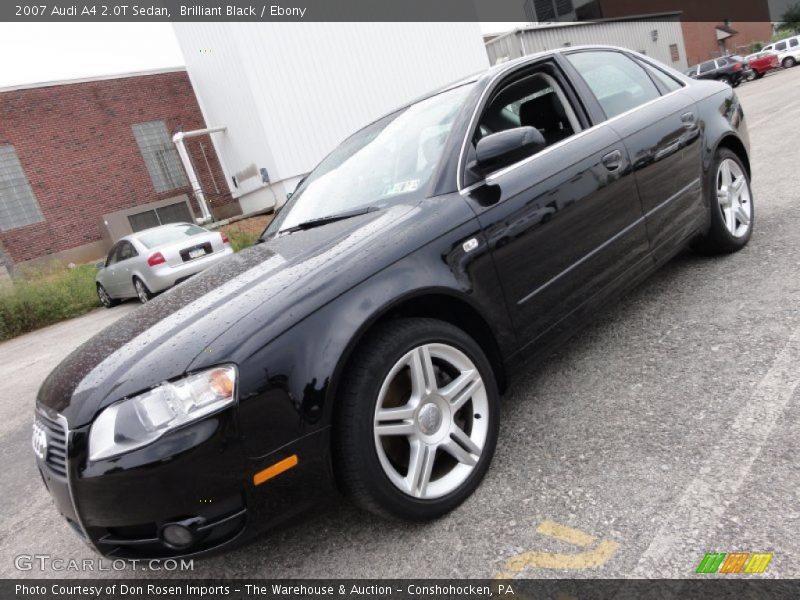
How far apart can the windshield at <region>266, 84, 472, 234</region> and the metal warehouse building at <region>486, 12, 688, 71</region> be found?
20.8m

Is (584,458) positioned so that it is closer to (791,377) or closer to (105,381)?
(791,377)

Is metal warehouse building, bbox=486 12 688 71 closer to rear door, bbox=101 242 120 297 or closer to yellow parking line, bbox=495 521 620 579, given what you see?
rear door, bbox=101 242 120 297

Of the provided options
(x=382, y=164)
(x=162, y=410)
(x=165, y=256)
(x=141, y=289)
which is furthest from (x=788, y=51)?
(x=162, y=410)

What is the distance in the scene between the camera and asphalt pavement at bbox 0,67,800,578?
170 cm

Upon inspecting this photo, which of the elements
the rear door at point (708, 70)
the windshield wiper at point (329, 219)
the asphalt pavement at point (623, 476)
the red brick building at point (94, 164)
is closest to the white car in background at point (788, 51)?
the rear door at point (708, 70)

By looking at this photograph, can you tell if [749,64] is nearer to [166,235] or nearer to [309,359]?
[166,235]

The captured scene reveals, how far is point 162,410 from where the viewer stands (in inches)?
64.7

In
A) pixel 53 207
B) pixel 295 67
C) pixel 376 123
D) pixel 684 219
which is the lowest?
pixel 684 219

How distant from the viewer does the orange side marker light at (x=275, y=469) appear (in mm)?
1664

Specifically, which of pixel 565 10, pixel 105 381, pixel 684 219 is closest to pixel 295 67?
pixel 684 219

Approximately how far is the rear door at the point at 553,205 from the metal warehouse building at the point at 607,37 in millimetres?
20715

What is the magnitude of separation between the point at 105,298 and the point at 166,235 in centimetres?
317

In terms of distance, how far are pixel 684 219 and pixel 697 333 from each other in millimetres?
750

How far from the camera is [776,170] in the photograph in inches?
226
